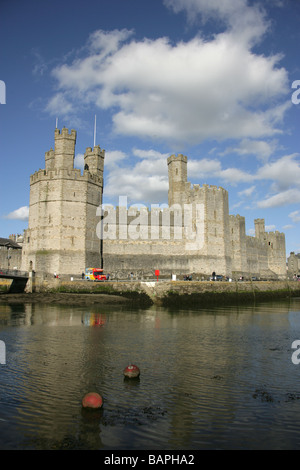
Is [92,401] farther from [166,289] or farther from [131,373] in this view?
[166,289]

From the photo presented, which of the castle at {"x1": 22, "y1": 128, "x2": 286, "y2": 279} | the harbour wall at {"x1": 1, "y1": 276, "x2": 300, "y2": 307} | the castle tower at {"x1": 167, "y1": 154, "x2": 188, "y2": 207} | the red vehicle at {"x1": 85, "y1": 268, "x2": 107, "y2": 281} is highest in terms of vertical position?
the castle tower at {"x1": 167, "y1": 154, "x2": 188, "y2": 207}

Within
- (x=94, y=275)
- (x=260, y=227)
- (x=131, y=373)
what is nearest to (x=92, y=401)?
(x=131, y=373)

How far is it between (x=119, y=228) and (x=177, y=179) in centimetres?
1017

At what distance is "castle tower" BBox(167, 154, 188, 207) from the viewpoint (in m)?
39.7

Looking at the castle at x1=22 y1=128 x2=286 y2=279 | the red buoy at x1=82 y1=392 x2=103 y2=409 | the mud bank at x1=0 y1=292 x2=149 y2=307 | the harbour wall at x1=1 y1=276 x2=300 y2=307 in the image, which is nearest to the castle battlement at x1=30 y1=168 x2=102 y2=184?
the castle at x1=22 y1=128 x2=286 y2=279

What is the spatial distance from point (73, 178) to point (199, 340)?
2270 cm

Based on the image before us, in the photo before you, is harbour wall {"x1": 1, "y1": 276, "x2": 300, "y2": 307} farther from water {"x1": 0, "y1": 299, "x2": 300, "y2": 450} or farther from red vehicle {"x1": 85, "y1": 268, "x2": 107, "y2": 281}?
water {"x1": 0, "y1": 299, "x2": 300, "y2": 450}

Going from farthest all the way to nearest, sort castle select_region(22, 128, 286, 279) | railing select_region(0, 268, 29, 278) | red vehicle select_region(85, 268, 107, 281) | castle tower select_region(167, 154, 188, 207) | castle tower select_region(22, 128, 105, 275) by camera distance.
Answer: castle tower select_region(167, 154, 188, 207)
castle select_region(22, 128, 286, 279)
castle tower select_region(22, 128, 105, 275)
red vehicle select_region(85, 268, 107, 281)
railing select_region(0, 268, 29, 278)

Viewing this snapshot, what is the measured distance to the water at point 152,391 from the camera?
476 centimetres

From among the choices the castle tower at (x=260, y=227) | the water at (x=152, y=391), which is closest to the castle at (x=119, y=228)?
the castle tower at (x=260, y=227)

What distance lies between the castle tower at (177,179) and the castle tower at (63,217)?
10510 mm

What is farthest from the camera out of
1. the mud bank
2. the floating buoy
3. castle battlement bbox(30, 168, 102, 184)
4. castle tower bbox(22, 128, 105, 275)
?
castle battlement bbox(30, 168, 102, 184)

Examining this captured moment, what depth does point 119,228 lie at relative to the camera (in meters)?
34.4
